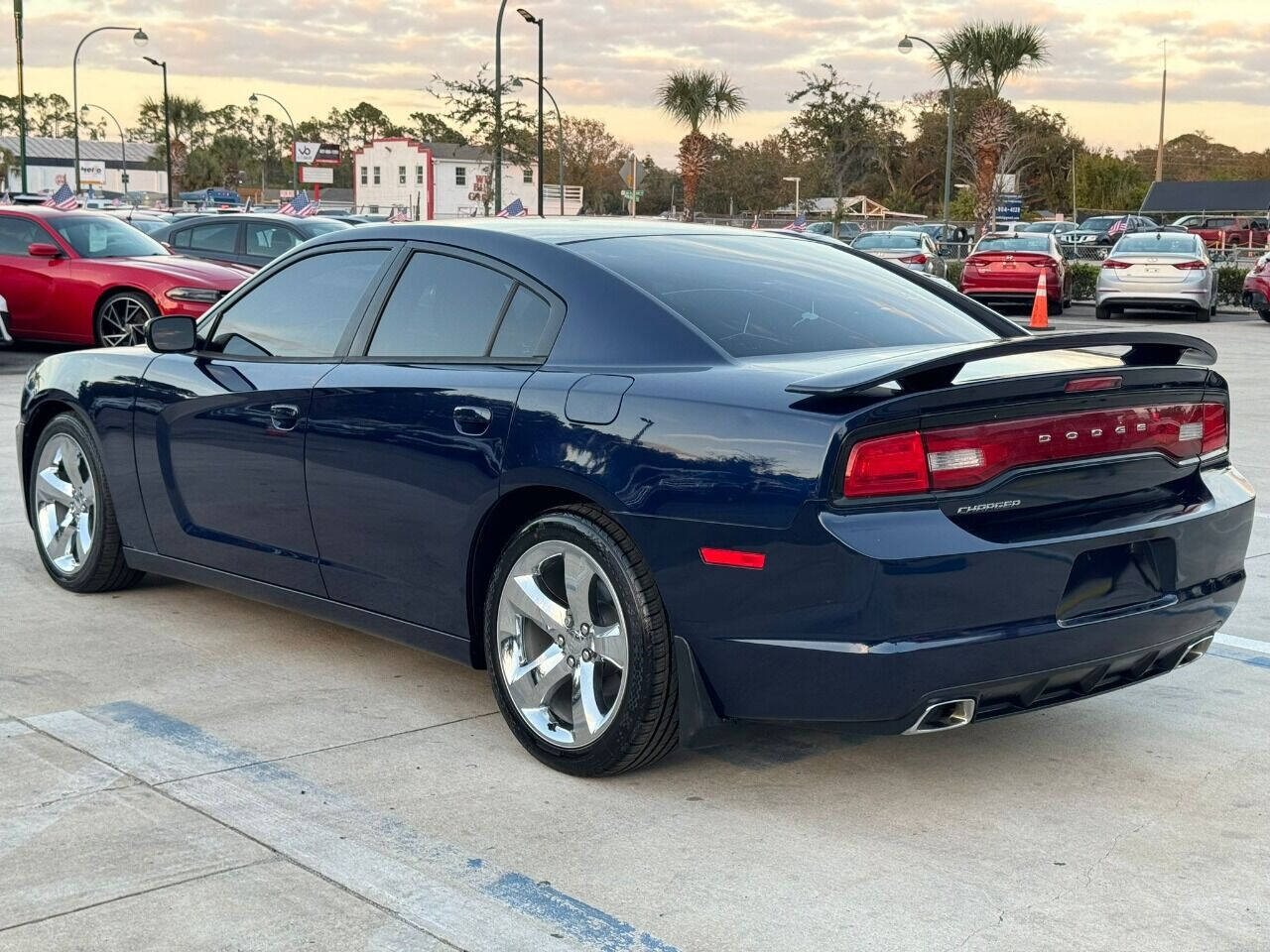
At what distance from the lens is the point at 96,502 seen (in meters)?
5.97

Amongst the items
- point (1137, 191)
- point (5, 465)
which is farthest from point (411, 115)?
point (5, 465)

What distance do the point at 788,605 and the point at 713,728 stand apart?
1.44 ft

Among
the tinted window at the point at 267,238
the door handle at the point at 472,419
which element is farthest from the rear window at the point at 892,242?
the door handle at the point at 472,419

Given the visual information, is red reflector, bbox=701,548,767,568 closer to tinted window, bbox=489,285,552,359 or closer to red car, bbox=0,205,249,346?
tinted window, bbox=489,285,552,359

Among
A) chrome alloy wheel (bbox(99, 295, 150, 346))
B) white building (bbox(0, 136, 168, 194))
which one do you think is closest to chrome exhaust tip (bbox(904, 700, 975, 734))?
chrome alloy wheel (bbox(99, 295, 150, 346))

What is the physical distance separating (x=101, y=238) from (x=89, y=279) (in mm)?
806

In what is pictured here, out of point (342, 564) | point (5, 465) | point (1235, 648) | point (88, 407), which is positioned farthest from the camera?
point (5, 465)

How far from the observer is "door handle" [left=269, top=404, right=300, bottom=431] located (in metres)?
4.94

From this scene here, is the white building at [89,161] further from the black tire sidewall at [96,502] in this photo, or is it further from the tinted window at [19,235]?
the black tire sidewall at [96,502]

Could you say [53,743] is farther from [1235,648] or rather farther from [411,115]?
[411,115]

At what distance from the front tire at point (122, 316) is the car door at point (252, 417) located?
10095mm

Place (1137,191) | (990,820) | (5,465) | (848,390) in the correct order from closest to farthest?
(848,390), (990,820), (5,465), (1137,191)

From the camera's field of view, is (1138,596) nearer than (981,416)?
No

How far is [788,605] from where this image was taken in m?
3.63
